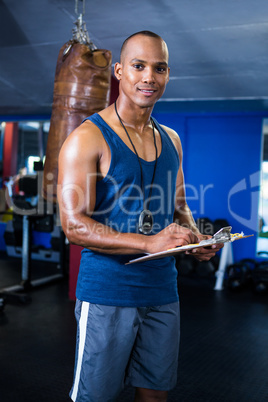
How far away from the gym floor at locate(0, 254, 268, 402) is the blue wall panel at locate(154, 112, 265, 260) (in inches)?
48.4

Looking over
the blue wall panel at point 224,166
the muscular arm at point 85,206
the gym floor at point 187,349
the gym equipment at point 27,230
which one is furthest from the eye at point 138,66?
the blue wall panel at point 224,166

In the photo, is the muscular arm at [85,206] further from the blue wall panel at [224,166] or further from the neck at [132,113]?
the blue wall panel at [224,166]

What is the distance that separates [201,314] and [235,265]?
3.91 ft

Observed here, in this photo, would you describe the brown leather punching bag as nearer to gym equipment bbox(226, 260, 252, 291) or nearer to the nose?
the nose

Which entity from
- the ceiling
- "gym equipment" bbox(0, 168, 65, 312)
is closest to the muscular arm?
the ceiling

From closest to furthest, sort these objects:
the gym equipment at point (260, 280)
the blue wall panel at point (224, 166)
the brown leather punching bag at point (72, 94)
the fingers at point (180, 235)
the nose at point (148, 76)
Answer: the fingers at point (180, 235) < the nose at point (148, 76) < the brown leather punching bag at point (72, 94) < the gym equipment at point (260, 280) < the blue wall panel at point (224, 166)

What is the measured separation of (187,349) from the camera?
275 cm

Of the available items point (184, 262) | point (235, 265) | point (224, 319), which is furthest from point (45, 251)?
point (224, 319)

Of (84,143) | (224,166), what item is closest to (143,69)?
(84,143)

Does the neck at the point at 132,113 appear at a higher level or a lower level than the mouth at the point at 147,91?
lower

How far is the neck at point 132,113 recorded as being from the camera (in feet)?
4.04

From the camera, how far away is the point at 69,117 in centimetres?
179

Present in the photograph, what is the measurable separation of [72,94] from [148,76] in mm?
721

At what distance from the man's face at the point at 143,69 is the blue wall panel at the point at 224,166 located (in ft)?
13.6
